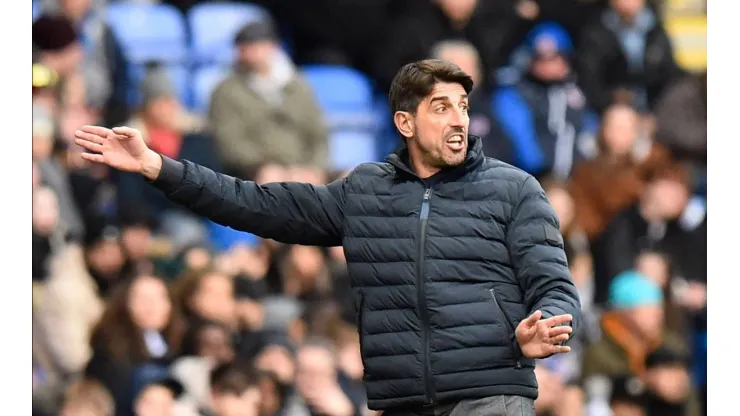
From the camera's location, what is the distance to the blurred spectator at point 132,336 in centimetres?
928

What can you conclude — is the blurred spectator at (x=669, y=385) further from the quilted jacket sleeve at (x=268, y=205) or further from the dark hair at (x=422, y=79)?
the dark hair at (x=422, y=79)

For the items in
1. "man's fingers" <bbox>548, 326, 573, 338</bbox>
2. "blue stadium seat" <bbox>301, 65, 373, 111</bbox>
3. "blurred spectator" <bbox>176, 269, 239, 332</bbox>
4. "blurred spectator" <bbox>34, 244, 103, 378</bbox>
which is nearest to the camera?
"man's fingers" <bbox>548, 326, 573, 338</bbox>

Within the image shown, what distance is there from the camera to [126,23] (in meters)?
10.4

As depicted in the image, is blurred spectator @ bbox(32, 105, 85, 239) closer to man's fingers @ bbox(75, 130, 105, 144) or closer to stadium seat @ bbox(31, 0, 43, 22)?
stadium seat @ bbox(31, 0, 43, 22)

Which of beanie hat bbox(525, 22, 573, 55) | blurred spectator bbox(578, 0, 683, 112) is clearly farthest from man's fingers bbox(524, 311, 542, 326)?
blurred spectator bbox(578, 0, 683, 112)

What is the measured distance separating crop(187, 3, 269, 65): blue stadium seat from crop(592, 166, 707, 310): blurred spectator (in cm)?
304

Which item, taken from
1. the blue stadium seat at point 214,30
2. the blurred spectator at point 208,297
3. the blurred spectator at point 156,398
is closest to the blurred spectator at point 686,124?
the blue stadium seat at point 214,30

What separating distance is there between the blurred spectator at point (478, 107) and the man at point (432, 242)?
5300 millimetres

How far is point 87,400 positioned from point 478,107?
3.42m

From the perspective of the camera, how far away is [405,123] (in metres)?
5.53

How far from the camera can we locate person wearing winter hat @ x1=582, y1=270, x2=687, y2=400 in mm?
11062

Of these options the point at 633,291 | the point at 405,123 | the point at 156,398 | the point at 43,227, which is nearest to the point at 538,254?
the point at 405,123
